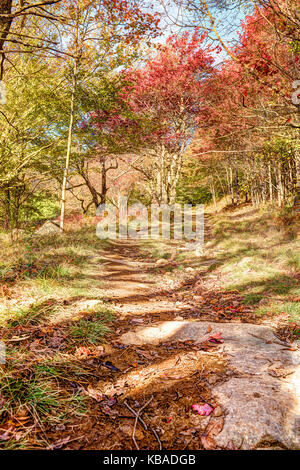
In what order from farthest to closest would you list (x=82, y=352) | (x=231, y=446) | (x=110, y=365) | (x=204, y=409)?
(x=82, y=352) < (x=110, y=365) < (x=204, y=409) < (x=231, y=446)

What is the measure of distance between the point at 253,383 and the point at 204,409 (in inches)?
15.5

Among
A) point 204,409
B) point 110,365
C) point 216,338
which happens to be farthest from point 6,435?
point 216,338

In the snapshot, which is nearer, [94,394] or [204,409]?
[204,409]

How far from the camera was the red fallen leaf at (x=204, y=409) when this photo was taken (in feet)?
4.55

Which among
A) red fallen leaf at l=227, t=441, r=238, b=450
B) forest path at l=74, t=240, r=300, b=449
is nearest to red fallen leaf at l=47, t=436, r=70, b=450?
forest path at l=74, t=240, r=300, b=449

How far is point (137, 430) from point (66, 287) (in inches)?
110

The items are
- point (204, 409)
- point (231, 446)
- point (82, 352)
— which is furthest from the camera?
point (82, 352)

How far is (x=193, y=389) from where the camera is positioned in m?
1.61

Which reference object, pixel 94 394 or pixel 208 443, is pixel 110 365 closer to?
pixel 94 394

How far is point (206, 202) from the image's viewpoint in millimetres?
25859

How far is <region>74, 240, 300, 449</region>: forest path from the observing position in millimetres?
1230

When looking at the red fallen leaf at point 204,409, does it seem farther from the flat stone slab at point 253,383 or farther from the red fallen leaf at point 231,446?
the red fallen leaf at point 231,446

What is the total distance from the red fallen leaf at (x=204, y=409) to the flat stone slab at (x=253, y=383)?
77 millimetres

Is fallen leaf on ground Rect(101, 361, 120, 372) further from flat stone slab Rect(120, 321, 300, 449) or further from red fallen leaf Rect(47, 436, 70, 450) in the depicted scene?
red fallen leaf Rect(47, 436, 70, 450)
